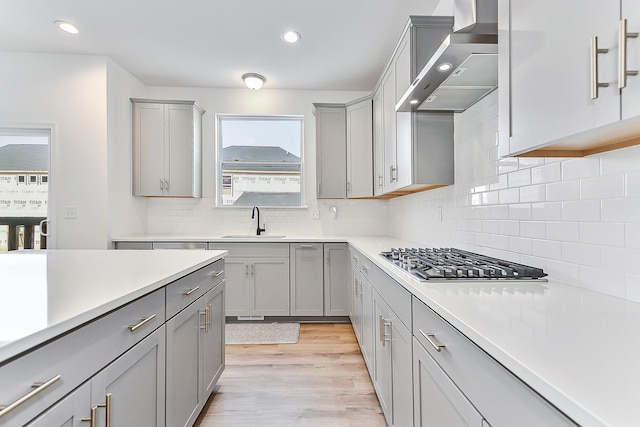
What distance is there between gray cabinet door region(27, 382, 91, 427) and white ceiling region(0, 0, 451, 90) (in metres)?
2.67

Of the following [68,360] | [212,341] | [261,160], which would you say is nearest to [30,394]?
[68,360]

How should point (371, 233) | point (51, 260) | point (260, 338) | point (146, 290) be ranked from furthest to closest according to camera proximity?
point (371, 233)
point (260, 338)
point (51, 260)
point (146, 290)

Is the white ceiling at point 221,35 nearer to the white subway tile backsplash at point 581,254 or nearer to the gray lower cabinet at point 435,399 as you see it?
the white subway tile backsplash at point 581,254

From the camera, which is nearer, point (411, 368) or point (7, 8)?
point (411, 368)

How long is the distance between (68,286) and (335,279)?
106 inches

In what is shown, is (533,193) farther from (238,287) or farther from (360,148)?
(238,287)

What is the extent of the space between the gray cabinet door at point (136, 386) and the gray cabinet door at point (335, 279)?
7.66 feet

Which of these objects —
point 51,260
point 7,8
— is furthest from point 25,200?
point 51,260

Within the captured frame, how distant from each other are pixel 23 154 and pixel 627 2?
4.75m

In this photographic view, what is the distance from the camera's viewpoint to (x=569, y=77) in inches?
32.3

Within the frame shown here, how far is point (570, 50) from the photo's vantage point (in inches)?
32.3

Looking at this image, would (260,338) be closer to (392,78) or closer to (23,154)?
(392,78)

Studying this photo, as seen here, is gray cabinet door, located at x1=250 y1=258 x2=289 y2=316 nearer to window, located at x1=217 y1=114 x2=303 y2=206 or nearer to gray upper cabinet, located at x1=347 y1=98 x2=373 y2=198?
window, located at x1=217 y1=114 x2=303 y2=206

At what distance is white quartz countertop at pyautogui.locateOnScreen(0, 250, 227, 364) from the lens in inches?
28.0
